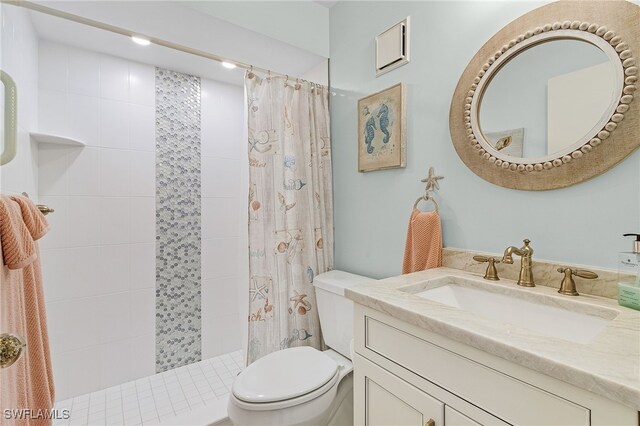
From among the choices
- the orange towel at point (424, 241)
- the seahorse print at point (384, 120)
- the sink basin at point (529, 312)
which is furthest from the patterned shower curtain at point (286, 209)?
the sink basin at point (529, 312)

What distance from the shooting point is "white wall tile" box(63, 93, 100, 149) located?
177cm

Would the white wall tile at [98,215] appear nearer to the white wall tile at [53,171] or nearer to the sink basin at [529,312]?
Answer: the white wall tile at [53,171]

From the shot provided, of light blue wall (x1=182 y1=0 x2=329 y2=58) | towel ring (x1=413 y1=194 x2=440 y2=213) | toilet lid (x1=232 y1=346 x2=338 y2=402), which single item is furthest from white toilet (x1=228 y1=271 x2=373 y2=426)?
light blue wall (x1=182 y1=0 x2=329 y2=58)

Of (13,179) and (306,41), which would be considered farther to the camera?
(306,41)

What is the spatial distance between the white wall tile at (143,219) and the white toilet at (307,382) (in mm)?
1195

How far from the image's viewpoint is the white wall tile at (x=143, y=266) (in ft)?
6.43

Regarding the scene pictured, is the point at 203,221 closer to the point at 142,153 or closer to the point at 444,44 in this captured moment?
the point at 142,153

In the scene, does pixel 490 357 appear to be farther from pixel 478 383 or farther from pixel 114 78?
pixel 114 78

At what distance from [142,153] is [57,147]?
1.40ft

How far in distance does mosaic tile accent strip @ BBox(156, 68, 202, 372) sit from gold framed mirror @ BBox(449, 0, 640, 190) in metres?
1.78

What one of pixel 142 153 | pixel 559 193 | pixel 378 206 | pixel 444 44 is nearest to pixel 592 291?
pixel 559 193

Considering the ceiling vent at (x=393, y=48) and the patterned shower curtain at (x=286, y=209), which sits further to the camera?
the patterned shower curtain at (x=286, y=209)

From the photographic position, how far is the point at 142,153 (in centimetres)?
199

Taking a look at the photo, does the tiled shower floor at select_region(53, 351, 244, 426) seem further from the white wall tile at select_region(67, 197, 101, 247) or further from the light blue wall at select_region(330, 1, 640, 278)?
the light blue wall at select_region(330, 1, 640, 278)
